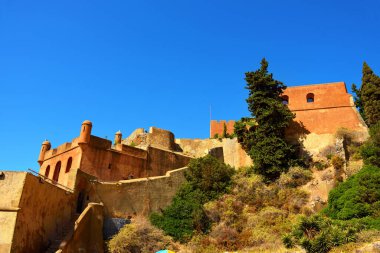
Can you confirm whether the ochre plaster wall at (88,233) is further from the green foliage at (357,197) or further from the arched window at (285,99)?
the arched window at (285,99)

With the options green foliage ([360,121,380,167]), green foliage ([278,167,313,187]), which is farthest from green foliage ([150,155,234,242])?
green foliage ([360,121,380,167])

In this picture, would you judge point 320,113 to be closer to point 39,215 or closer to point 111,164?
point 111,164

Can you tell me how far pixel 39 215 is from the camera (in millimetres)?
17078

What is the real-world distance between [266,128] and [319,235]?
38.6 ft

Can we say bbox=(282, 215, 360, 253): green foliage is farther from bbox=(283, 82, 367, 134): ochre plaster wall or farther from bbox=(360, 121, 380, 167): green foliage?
bbox=(283, 82, 367, 134): ochre plaster wall

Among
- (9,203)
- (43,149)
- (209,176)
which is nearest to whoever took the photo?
(9,203)

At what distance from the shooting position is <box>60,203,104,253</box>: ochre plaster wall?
58.3ft

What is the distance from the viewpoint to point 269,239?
786 inches

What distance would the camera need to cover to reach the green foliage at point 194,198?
2203 cm

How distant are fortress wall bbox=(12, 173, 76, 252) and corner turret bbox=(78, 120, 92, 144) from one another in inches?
259

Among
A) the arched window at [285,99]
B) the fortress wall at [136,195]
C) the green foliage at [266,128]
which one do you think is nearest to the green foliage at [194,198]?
the fortress wall at [136,195]

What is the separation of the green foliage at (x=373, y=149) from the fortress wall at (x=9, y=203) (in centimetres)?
1949

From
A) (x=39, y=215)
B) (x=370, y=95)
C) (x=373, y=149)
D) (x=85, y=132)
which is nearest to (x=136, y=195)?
(x=85, y=132)

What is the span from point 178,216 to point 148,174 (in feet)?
22.4
